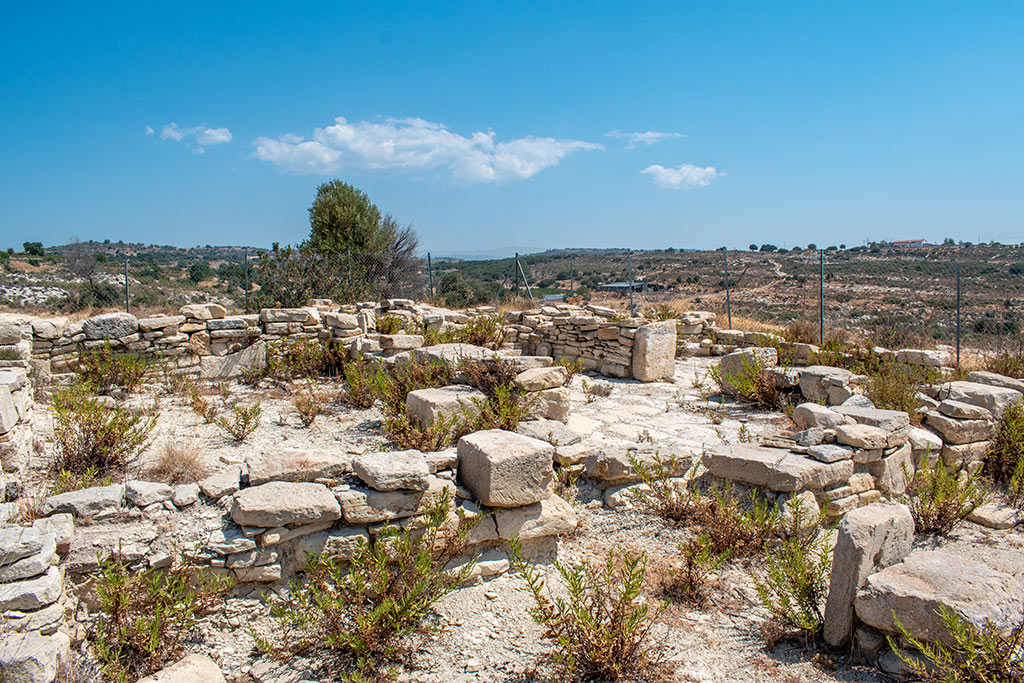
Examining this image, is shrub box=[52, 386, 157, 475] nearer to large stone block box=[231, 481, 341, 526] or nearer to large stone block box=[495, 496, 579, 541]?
large stone block box=[231, 481, 341, 526]

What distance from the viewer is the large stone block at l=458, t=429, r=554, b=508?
3684mm

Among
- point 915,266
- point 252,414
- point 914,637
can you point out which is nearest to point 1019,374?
point 914,637

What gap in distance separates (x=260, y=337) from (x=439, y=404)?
4860 mm

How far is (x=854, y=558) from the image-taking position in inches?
119

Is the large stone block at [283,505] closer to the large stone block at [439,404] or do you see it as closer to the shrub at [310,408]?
the large stone block at [439,404]

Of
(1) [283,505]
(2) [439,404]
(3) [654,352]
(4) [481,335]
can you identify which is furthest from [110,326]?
(3) [654,352]

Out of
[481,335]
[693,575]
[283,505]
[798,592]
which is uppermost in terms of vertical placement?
[481,335]

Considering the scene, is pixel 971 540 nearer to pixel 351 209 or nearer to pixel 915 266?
pixel 351 209

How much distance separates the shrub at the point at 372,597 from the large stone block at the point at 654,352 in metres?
6.04

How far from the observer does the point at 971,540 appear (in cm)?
417

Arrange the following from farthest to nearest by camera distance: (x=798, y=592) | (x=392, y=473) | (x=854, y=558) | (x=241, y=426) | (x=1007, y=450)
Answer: (x=241, y=426) → (x=1007, y=450) → (x=392, y=473) → (x=798, y=592) → (x=854, y=558)

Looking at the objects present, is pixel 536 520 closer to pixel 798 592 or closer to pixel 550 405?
pixel 798 592

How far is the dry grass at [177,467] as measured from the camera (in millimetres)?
4281

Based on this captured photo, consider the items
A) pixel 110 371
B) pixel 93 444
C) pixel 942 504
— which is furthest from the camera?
pixel 110 371
